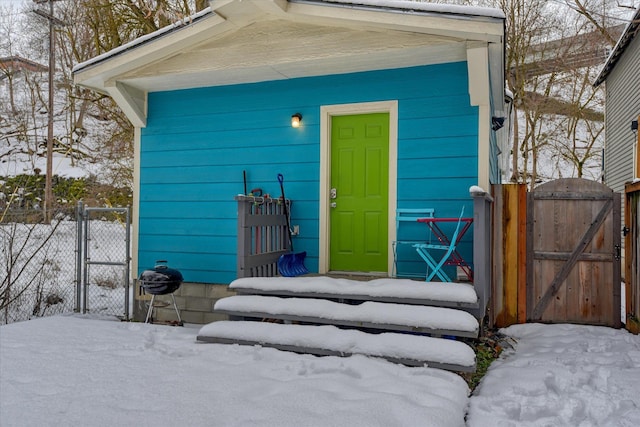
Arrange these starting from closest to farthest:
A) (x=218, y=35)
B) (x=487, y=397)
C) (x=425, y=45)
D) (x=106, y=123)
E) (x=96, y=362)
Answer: (x=487, y=397), (x=96, y=362), (x=425, y=45), (x=218, y=35), (x=106, y=123)

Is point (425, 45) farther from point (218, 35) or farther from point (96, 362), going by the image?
point (96, 362)

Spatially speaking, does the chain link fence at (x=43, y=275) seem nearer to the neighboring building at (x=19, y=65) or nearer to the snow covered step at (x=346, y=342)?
the snow covered step at (x=346, y=342)

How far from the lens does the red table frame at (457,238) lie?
4.20 metres

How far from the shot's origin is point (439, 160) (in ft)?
15.0

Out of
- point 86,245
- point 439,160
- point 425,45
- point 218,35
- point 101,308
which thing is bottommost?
→ point 101,308

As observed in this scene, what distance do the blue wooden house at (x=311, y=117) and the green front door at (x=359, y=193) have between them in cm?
1

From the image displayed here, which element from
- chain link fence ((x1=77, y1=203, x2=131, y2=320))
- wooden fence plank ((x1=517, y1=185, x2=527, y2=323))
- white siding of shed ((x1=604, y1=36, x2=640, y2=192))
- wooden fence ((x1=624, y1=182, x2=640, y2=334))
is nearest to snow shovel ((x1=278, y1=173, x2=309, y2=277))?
chain link fence ((x1=77, y1=203, x2=131, y2=320))

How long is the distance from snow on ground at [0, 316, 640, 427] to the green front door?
5.88 feet

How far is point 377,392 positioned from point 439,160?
273 centimetres

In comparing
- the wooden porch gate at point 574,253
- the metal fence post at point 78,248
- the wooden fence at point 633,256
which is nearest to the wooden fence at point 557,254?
the wooden porch gate at point 574,253

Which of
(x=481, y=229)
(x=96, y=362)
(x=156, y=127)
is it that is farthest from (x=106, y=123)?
(x=481, y=229)

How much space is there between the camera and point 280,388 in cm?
261

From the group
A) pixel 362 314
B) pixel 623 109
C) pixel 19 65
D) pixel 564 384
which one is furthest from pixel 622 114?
pixel 19 65

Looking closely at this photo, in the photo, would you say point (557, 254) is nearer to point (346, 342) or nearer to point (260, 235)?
point (346, 342)
